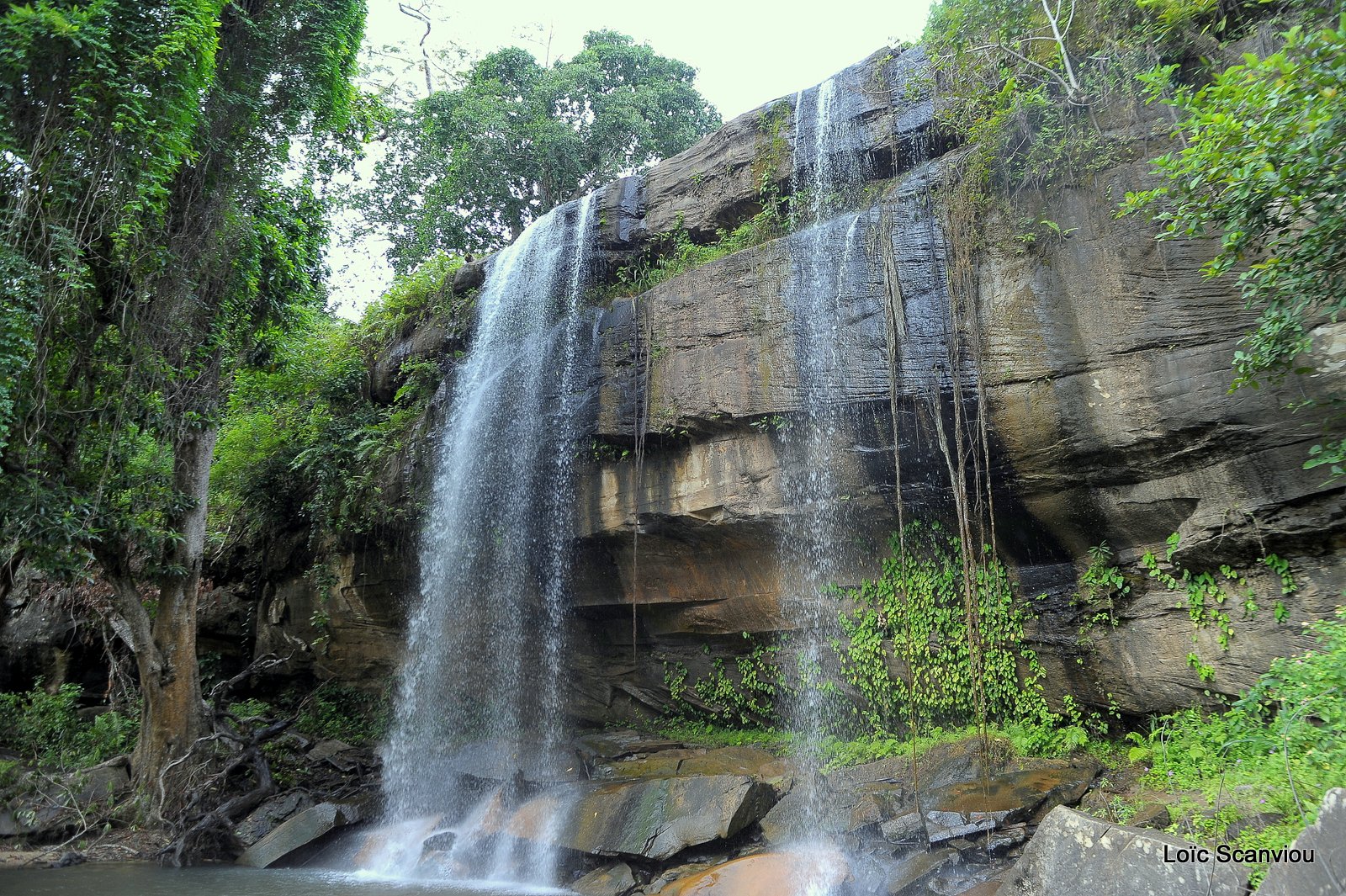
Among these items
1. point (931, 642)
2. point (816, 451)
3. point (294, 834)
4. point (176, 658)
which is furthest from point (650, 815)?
point (176, 658)

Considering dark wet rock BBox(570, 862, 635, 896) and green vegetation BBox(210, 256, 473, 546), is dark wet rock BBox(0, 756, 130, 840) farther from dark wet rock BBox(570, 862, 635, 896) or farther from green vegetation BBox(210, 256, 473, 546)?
dark wet rock BBox(570, 862, 635, 896)

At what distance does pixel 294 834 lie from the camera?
9.16 meters

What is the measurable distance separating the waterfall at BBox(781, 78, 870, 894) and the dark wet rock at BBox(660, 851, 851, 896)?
1.18 meters

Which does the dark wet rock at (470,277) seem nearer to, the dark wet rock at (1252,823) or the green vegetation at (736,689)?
the green vegetation at (736,689)

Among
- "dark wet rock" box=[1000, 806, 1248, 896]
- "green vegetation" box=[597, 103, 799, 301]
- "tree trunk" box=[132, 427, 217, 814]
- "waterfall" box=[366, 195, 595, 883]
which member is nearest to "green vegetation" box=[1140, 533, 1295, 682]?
"dark wet rock" box=[1000, 806, 1248, 896]

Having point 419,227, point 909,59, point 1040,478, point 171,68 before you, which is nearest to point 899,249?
point 1040,478

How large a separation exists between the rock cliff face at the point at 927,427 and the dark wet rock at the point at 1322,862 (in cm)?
332

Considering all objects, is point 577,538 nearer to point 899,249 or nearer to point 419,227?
point 899,249

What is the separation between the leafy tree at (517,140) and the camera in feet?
65.4

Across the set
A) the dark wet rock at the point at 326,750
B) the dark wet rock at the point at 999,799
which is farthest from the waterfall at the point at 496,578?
the dark wet rock at the point at 999,799

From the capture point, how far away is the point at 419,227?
20.5 metres

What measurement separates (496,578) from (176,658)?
412 centimetres

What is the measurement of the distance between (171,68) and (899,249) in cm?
820

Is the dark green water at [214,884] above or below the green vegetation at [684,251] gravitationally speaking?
below
